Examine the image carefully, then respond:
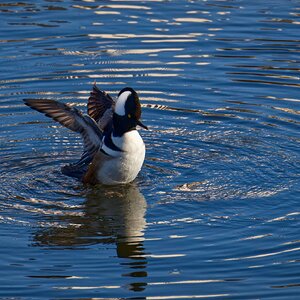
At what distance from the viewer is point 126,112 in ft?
40.7

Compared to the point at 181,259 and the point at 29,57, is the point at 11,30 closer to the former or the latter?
the point at 29,57

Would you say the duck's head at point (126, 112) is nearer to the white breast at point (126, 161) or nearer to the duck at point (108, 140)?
the duck at point (108, 140)

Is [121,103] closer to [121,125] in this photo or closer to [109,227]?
[121,125]

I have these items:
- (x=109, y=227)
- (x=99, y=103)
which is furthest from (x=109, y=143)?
(x=109, y=227)

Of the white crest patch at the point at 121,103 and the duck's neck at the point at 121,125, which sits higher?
the white crest patch at the point at 121,103

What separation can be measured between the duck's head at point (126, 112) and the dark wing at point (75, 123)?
39 cm

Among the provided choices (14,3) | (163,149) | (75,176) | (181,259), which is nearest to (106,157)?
(75,176)

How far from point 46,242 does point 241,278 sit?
7.35 feet

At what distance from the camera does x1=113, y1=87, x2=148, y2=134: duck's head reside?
12250 millimetres

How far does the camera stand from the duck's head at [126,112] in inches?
482

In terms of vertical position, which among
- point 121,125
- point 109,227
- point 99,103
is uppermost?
point 121,125

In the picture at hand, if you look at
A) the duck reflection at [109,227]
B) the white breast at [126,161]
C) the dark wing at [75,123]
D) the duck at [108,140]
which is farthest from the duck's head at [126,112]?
the duck reflection at [109,227]

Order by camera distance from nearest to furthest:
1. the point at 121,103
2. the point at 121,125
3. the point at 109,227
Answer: the point at 109,227 → the point at 121,103 → the point at 121,125

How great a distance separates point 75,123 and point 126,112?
0.76 m
